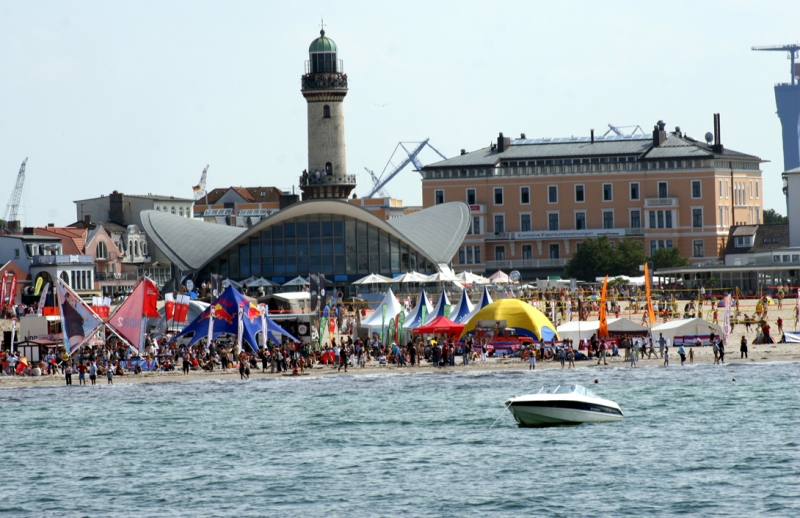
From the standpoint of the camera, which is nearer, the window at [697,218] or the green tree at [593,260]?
the green tree at [593,260]

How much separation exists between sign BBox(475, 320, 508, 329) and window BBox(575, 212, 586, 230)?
169 ft

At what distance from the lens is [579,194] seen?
107500mm

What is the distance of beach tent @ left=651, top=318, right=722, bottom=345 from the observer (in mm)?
57062

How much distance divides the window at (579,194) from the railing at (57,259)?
35.3 meters

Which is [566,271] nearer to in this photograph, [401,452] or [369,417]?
[369,417]

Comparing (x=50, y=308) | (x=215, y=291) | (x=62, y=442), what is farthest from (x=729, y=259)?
(x=62, y=442)

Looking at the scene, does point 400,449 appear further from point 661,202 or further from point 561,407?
point 661,202

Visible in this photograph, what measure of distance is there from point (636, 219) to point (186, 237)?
35.2 metres

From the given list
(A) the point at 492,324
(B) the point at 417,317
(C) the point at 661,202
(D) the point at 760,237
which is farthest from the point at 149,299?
(D) the point at 760,237

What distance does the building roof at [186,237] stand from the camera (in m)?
86.4

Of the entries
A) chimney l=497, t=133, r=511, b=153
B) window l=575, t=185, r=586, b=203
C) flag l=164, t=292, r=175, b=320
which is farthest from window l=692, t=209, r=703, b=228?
flag l=164, t=292, r=175, b=320

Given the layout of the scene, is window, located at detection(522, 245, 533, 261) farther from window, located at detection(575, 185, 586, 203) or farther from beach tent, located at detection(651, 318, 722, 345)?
beach tent, located at detection(651, 318, 722, 345)

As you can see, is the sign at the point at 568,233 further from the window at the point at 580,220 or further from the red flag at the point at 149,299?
the red flag at the point at 149,299

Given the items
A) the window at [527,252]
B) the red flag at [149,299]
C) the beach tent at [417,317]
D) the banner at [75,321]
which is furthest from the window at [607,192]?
the banner at [75,321]
